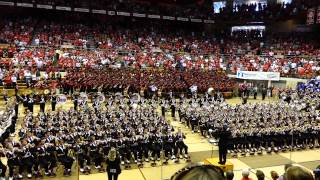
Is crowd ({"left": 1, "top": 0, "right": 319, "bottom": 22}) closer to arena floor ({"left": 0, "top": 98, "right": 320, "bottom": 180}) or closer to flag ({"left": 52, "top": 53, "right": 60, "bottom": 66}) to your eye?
flag ({"left": 52, "top": 53, "right": 60, "bottom": 66})

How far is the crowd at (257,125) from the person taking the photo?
16.8m

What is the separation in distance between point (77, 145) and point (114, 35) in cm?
2924

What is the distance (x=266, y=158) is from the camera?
52.9 ft

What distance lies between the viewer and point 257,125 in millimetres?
18547

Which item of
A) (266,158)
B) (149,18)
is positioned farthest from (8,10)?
(266,158)

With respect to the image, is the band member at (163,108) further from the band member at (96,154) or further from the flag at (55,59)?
the flag at (55,59)

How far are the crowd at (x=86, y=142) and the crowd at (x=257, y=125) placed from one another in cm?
269

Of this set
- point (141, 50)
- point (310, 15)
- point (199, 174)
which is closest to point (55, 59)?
point (141, 50)

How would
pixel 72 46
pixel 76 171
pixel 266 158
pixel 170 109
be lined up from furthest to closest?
pixel 72 46 → pixel 170 109 → pixel 266 158 → pixel 76 171

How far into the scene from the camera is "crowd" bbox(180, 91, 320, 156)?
1684 cm

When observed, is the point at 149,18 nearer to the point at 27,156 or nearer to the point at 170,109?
the point at 170,109

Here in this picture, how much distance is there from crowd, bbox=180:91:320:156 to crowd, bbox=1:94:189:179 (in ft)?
8.83

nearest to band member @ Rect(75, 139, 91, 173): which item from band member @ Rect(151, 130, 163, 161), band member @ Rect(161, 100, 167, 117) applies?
band member @ Rect(151, 130, 163, 161)

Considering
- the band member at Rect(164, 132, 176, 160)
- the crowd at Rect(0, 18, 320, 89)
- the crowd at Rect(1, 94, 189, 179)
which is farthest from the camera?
the crowd at Rect(0, 18, 320, 89)
